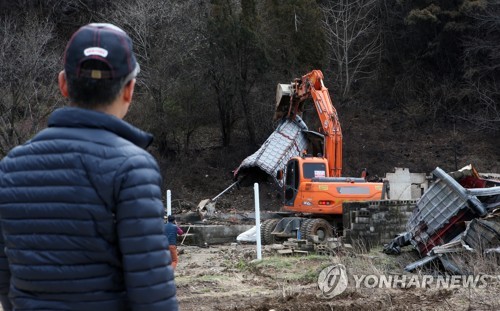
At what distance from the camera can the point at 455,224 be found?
10828mm

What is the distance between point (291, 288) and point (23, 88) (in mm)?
14406

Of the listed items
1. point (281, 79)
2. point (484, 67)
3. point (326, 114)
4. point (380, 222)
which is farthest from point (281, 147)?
point (484, 67)

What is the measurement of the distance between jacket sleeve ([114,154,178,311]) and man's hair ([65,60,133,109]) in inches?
11.2

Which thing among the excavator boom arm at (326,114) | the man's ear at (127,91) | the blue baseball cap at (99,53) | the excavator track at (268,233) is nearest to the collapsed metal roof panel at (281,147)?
the excavator boom arm at (326,114)

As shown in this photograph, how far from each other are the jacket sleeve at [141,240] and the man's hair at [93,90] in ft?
0.94

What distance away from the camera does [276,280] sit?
10.5m

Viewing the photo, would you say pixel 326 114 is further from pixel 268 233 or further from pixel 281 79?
pixel 281 79

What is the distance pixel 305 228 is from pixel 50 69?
1120 centimetres

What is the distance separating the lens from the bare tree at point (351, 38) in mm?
32500

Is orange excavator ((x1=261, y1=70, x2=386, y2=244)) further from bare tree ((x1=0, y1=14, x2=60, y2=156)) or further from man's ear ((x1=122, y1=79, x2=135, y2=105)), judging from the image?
man's ear ((x1=122, y1=79, x2=135, y2=105))

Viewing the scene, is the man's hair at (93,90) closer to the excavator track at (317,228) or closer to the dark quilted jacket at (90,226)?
the dark quilted jacket at (90,226)

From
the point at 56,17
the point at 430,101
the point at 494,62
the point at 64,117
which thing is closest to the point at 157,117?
the point at 56,17

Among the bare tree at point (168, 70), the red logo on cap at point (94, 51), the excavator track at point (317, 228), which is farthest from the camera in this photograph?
the bare tree at point (168, 70)

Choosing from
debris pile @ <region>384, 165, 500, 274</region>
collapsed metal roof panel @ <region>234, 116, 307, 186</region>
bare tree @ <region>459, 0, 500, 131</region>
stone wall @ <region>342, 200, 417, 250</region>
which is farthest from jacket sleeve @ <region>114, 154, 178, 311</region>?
bare tree @ <region>459, 0, 500, 131</region>
